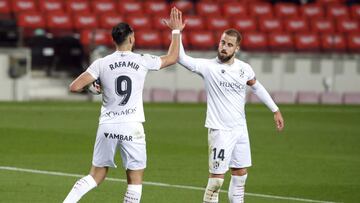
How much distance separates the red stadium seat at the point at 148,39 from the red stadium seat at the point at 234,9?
3940 mm

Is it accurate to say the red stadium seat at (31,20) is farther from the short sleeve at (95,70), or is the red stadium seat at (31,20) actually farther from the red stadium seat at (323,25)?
the short sleeve at (95,70)

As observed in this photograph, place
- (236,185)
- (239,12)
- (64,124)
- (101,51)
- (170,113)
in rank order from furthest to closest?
1. (239,12)
2. (101,51)
3. (170,113)
4. (64,124)
5. (236,185)

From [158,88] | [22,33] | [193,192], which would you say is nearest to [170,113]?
[158,88]

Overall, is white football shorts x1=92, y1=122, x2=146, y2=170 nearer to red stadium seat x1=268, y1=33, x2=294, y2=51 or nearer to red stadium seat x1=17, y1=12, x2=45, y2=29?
red stadium seat x1=17, y1=12, x2=45, y2=29

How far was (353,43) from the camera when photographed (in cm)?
3428

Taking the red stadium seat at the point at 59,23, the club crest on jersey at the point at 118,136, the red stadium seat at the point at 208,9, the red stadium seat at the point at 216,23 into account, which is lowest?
the club crest on jersey at the point at 118,136

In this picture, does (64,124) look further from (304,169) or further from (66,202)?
(66,202)

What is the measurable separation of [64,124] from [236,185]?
39.4 feet

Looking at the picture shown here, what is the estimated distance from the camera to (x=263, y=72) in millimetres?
31094

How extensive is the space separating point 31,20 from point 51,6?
1458mm

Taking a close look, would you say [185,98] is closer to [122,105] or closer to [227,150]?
[227,150]

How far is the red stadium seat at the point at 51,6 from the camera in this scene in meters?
31.9

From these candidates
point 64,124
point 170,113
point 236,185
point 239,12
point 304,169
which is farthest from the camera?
point 239,12

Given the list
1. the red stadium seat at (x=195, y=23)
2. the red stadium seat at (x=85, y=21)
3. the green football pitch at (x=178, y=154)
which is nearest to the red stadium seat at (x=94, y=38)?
the red stadium seat at (x=85, y=21)
